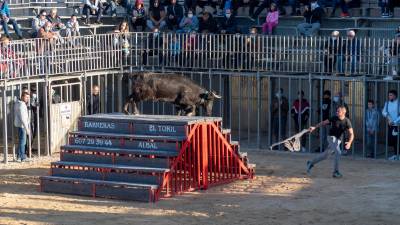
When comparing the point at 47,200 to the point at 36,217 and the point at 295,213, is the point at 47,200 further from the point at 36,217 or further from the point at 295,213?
the point at 295,213

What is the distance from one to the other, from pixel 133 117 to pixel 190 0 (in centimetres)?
1082

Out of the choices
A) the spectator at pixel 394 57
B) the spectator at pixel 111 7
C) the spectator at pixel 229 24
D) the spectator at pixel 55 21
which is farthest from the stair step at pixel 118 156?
the spectator at pixel 111 7

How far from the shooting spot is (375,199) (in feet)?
77.7

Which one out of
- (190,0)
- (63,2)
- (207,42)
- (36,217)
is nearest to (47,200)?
(36,217)

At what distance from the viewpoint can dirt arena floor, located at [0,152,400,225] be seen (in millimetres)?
21766

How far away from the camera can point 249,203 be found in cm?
2350

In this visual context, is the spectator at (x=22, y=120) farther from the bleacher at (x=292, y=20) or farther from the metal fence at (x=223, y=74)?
the bleacher at (x=292, y=20)

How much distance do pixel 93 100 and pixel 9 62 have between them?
11.5ft

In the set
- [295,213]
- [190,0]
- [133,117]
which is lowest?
[295,213]

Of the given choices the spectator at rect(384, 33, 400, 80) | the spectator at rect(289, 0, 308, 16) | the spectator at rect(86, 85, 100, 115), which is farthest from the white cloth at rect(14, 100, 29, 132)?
the spectator at rect(289, 0, 308, 16)

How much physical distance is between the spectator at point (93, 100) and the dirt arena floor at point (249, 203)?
14.3 feet

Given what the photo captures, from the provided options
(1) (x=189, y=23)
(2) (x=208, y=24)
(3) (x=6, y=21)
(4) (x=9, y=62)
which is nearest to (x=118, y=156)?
(4) (x=9, y=62)

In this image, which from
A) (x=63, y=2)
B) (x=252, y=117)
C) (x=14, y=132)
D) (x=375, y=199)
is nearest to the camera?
(x=375, y=199)

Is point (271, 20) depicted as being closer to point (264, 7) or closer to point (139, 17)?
point (264, 7)
